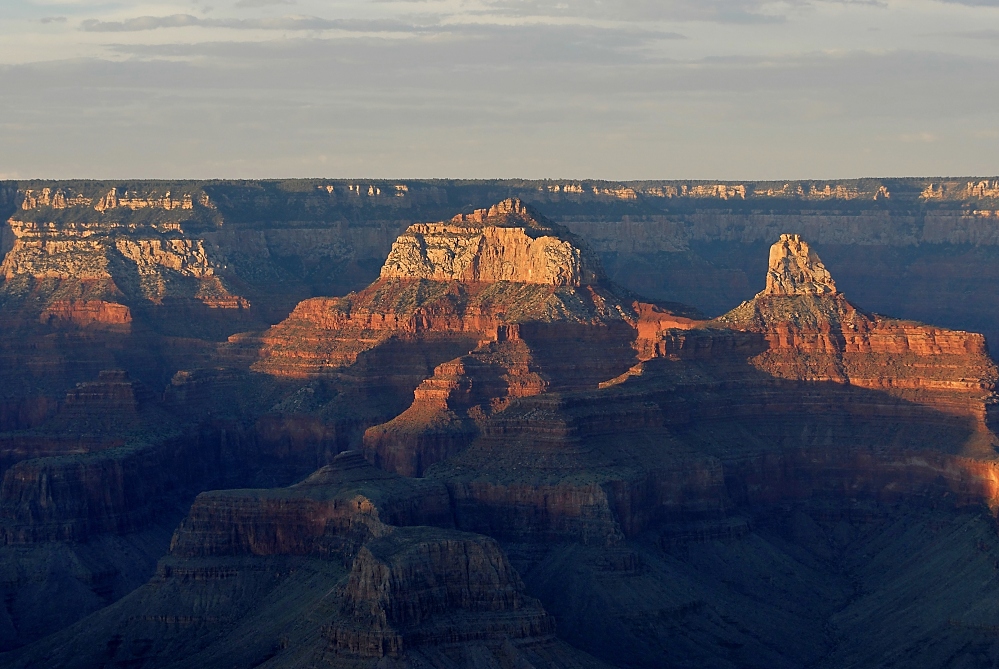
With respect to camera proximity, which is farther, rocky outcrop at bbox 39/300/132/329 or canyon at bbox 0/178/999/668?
rocky outcrop at bbox 39/300/132/329

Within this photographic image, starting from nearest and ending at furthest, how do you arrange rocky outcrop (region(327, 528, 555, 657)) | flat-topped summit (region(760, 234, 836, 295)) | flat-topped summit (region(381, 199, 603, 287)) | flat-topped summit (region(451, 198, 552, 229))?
rocky outcrop (region(327, 528, 555, 657))
flat-topped summit (region(760, 234, 836, 295))
flat-topped summit (region(381, 199, 603, 287))
flat-topped summit (region(451, 198, 552, 229))

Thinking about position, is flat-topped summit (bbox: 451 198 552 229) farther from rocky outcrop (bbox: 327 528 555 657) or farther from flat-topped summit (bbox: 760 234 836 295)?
rocky outcrop (bbox: 327 528 555 657)

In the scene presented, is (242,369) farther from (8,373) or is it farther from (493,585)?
(493,585)

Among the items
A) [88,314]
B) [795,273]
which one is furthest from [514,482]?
[88,314]

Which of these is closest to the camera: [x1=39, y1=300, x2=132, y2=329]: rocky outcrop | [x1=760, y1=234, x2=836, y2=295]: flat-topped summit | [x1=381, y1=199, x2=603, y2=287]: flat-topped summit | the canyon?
the canyon

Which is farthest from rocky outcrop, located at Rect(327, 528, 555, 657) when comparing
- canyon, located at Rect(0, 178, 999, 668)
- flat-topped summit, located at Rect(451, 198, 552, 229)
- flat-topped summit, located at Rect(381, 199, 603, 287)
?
flat-topped summit, located at Rect(451, 198, 552, 229)

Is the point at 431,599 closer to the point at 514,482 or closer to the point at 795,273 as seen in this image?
the point at 514,482

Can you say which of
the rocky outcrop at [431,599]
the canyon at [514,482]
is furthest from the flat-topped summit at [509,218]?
the rocky outcrop at [431,599]

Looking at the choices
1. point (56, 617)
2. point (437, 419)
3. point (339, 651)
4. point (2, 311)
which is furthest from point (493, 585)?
point (2, 311)
